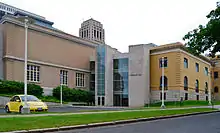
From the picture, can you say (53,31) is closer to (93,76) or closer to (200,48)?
(93,76)

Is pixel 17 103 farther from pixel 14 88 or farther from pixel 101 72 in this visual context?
pixel 101 72

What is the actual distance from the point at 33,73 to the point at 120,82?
16068 mm

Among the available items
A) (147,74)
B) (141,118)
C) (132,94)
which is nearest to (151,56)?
(147,74)

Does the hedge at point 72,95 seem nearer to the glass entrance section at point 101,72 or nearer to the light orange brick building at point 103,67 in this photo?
the light orange brick building at point 103,67

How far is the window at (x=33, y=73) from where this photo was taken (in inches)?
1966

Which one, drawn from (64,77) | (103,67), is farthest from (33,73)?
(103,67)

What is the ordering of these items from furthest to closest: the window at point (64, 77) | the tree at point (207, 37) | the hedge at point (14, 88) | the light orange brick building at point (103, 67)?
the window at point (64, 77)
the light orange brick building at point (103, 67)
the hedge at point (14, 88)
the tree at point (207, 37)

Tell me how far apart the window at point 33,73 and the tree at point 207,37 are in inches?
1296

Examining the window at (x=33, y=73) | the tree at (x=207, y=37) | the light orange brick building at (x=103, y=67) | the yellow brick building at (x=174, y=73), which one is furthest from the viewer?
the yellow brick building at (x=174, y=73)

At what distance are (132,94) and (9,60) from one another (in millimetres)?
21835

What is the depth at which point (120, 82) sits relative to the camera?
5672 cm

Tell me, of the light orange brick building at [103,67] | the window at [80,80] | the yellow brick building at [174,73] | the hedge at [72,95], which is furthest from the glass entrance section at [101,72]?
the yellow brick building at [174,73]

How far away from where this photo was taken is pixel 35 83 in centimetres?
5062

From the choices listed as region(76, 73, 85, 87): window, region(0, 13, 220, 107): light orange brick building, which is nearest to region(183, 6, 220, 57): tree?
region(0, 13, 220, 107): light orange brick building
